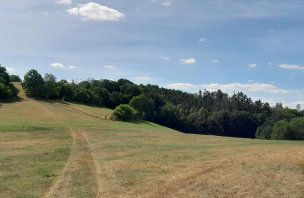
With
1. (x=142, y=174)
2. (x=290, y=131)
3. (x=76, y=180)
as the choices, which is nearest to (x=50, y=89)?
(x=290, y=131)

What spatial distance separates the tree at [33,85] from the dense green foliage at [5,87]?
10.2ft

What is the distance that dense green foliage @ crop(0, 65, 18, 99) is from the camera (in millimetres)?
110944

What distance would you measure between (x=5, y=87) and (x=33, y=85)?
1175cm

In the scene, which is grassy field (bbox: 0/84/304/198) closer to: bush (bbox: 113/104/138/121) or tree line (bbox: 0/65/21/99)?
bush (bbox: 113/104/138/121)

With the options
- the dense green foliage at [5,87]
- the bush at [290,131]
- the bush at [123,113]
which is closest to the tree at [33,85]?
the dense green foliage at [5,87]

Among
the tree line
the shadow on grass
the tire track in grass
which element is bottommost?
the tire track in grass

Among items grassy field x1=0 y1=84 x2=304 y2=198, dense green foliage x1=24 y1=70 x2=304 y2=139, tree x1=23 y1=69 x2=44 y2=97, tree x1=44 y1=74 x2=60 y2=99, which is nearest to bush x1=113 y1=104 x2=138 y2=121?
dense green foliage x1=24 y1=70 x2=304 y2=139

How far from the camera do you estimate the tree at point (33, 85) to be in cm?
12381

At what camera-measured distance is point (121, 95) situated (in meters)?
151

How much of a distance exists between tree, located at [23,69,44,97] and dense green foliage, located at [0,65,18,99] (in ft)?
10.2

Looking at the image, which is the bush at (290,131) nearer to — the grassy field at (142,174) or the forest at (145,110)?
the forest at (145,110)

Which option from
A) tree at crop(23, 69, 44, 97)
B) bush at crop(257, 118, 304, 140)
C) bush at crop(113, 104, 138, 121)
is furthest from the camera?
tree at crop(23, 69, 44, 97)

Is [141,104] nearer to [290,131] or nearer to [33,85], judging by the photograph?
[33,85]

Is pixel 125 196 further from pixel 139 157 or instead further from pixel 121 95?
pixel 121 95
